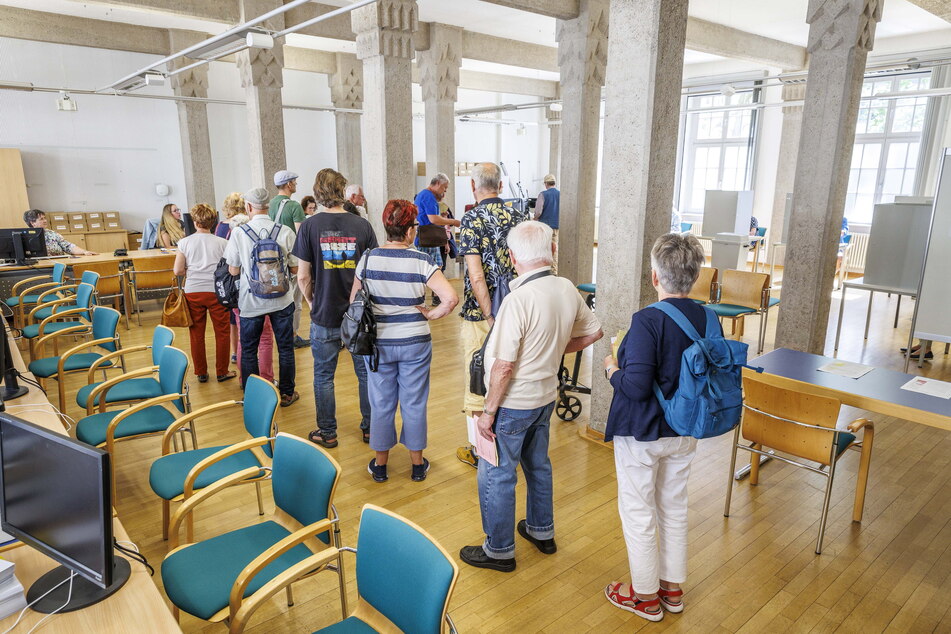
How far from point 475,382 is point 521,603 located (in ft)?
3.41

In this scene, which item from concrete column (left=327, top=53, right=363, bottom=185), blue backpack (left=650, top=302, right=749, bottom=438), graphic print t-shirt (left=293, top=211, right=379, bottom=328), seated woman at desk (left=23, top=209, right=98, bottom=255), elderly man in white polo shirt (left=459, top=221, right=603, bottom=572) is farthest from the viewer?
concrete column (left=327, top=53, right=363, bottom=185)

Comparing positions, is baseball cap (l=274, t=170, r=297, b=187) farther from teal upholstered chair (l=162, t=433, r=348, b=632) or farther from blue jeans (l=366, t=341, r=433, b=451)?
teal upholstered chair (l=162, t=433, r=348, b=632)

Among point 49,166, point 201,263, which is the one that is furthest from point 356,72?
point 201,263

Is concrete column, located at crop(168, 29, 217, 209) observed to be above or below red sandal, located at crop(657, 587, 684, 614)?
above

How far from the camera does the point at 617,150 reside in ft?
13.3

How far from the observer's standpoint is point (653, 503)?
101 inches

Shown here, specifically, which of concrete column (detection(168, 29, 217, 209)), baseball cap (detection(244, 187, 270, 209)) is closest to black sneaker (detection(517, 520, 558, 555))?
baseball cap (detection(244, 187, 270, 209))

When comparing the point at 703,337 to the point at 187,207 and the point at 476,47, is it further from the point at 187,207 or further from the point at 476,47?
the point at 187,207

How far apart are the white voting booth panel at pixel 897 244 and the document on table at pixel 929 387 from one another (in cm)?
353

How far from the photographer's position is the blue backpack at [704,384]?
2.29m

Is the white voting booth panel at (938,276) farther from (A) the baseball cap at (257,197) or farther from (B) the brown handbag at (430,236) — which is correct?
(A) the baseball cap at (257,197)

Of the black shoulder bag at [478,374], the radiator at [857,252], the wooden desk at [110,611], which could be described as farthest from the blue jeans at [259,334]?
the radiator at [857,252]

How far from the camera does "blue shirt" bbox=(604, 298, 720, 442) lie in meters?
2.34

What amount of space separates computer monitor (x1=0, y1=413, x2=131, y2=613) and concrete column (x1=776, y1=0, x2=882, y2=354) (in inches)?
223
